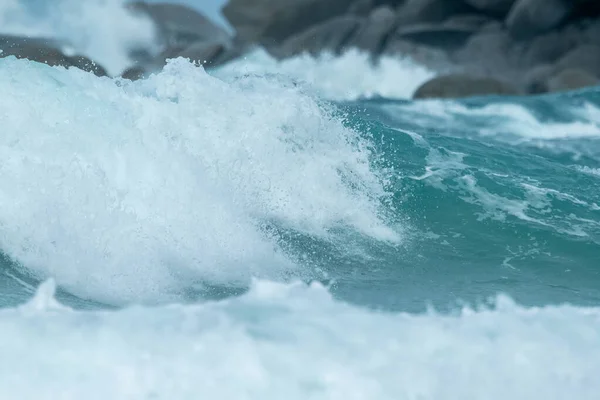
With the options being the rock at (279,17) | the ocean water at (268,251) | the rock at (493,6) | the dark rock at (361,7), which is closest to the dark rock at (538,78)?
the rock at (493,6)

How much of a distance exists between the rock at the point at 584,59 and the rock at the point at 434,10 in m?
4.56

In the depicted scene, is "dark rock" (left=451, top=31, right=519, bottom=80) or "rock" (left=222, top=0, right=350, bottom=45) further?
"rock" (left=222, top=0, right=350, bottom=45)

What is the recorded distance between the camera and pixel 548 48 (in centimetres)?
2520

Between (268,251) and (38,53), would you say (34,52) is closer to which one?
→ (38,53)

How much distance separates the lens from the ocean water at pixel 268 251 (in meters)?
2.79

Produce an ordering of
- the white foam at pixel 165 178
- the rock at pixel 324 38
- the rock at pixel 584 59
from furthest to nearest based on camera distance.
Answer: the rock at pixel 324 38
the rock at pixel 584 59
the white foam at pixel 165 178

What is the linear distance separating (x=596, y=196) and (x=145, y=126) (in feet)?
15.1

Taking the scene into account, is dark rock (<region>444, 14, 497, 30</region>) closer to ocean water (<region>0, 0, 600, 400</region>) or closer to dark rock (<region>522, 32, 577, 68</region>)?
dark rock (<region>522, 32, 577, 68</region>)

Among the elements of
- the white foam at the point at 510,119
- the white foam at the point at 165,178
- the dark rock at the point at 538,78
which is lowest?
the white foam at the point at 165,178

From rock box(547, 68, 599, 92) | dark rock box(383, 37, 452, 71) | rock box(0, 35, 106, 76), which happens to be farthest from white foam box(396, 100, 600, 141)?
dark rock box(383, 37, 452, 71)

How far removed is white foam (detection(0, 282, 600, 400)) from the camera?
263cm

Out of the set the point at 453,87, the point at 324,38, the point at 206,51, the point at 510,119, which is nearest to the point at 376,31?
the point at 324,38

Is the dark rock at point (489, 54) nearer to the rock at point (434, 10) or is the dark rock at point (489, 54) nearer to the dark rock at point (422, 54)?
the dark rock at point (422, 54)

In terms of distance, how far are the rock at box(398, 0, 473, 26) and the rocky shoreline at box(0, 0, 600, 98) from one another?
1.5 inches
